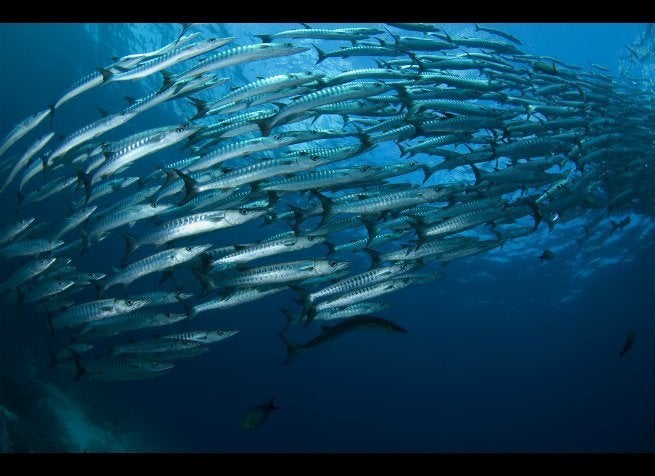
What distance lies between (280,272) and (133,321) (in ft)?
11.8

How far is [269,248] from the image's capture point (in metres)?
5.73

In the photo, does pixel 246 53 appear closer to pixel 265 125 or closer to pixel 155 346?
pixel 265 125

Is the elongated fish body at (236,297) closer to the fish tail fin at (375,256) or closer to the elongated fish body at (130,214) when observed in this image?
the fish tail fin at (375,256)

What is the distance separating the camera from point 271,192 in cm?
596

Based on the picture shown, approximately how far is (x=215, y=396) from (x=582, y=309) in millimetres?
36406

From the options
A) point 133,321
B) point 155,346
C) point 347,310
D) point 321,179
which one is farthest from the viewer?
point 133,321

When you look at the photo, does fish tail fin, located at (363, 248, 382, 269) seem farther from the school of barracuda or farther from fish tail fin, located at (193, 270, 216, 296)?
fish tail fin, located at (193, 270, 216, 296)

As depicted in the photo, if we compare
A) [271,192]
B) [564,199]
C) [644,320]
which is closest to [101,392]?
[271,192]

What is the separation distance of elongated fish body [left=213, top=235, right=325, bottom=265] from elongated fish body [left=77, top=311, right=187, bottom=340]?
5.59 ft

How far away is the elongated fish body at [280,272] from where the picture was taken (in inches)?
225

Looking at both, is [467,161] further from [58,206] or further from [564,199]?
[58,206]

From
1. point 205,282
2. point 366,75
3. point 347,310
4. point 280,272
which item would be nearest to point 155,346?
point 205,282

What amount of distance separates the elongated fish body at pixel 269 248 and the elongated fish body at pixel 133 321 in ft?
5.59

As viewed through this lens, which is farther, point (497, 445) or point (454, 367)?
point (497, 445)
